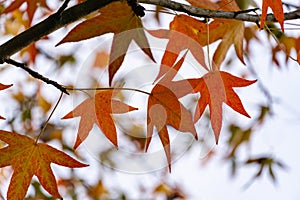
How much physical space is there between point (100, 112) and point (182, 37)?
17 centimetres

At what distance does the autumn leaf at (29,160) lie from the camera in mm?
781

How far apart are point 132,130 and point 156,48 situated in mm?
1180

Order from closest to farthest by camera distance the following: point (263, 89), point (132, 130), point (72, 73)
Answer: point (263, 89)
point (132, 130)
point (72, 73)

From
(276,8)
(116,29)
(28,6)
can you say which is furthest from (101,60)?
(276,8)

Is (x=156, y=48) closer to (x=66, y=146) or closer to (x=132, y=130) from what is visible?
(x=66, y=146)

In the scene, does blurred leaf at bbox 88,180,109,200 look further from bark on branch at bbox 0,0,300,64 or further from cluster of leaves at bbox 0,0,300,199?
bark on branch at bbox 0,0,300,64

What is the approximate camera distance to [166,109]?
0.80m

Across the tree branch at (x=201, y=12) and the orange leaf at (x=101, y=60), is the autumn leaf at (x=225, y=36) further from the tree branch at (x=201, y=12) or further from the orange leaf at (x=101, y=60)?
the orange leaf at (x=101, y=60)

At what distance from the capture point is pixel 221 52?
0.96 m

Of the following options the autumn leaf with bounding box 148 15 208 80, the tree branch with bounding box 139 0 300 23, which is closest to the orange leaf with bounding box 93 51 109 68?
the autumn leaf with bounding box 148 15 208 80

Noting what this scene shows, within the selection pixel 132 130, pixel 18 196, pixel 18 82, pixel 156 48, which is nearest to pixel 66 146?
pixel 132 130

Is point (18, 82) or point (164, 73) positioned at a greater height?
point (164, 73)

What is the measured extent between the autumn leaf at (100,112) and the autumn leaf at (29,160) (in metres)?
0.04

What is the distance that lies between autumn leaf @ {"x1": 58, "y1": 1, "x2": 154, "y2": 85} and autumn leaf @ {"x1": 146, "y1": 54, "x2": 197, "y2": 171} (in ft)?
0.20
